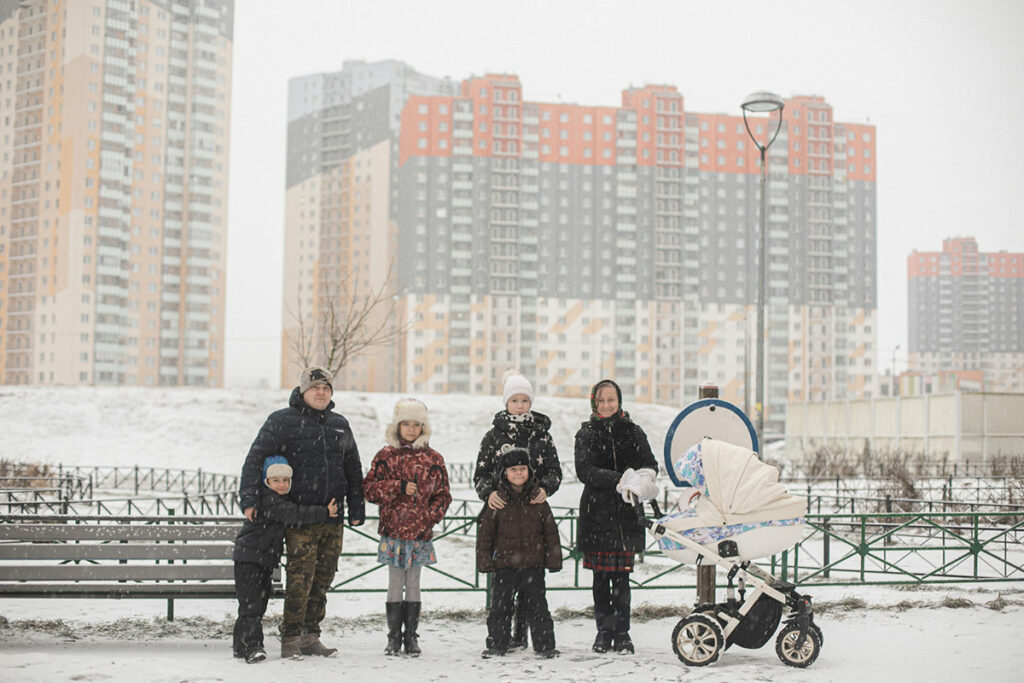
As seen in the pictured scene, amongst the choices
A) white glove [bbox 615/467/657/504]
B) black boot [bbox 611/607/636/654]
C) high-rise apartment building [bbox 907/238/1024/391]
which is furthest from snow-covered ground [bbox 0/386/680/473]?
white glove [bbox 615/467/657/504]

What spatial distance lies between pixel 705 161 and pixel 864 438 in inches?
2155

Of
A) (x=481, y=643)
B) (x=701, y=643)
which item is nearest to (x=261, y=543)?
(x=481, y=643)

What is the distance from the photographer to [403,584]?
571 cm

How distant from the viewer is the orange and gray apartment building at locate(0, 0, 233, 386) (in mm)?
45656

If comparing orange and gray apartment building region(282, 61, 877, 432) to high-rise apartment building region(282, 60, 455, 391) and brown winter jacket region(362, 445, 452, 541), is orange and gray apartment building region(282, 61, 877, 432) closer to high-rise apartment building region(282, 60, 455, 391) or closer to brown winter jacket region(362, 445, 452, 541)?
high-rise apartment building region(282, 60, 455, 391)

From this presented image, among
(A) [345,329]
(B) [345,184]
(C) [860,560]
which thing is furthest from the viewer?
(B) [345,184]

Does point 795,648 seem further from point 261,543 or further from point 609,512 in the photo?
point 261,543

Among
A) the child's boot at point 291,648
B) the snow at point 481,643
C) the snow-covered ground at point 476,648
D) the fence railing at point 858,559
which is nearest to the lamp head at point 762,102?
the fence railing at point 858,559

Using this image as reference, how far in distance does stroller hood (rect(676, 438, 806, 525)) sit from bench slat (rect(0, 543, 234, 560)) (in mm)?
3371

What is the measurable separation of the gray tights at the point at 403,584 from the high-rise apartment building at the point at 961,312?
13581 mm

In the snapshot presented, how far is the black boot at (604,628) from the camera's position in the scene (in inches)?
224

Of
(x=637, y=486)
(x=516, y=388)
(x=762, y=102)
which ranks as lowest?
(x=637, y=486)

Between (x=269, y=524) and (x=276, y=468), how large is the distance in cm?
41

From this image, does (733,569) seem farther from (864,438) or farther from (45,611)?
(864,438)
